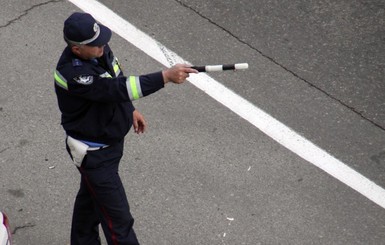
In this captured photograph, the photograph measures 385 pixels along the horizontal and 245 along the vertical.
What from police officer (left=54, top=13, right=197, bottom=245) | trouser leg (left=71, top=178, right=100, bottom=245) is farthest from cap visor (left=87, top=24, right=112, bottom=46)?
trouser leg (left=71, top=178, right=100, bottom=245)

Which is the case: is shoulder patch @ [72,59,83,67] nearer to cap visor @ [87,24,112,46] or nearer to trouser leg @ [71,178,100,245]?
cap visor @ [87,24,112,46]

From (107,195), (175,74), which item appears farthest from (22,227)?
→ (175,74)

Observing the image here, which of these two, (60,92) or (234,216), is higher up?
(60,92)

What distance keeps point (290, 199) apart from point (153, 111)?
148 cm

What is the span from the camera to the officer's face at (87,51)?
4.24 meters

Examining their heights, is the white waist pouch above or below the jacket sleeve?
below

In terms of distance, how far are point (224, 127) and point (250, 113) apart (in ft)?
0.98

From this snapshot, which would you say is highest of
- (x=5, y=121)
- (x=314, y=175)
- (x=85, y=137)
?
(x=85, y=137)

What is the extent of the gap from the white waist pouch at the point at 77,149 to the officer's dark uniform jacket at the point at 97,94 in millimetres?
34

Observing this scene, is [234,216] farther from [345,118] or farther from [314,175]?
[345,118]

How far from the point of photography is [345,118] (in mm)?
6434

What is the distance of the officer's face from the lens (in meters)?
4.24

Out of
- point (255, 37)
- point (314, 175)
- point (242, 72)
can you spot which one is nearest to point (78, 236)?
point (314, 175)

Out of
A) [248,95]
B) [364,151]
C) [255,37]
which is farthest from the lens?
[255,37]
